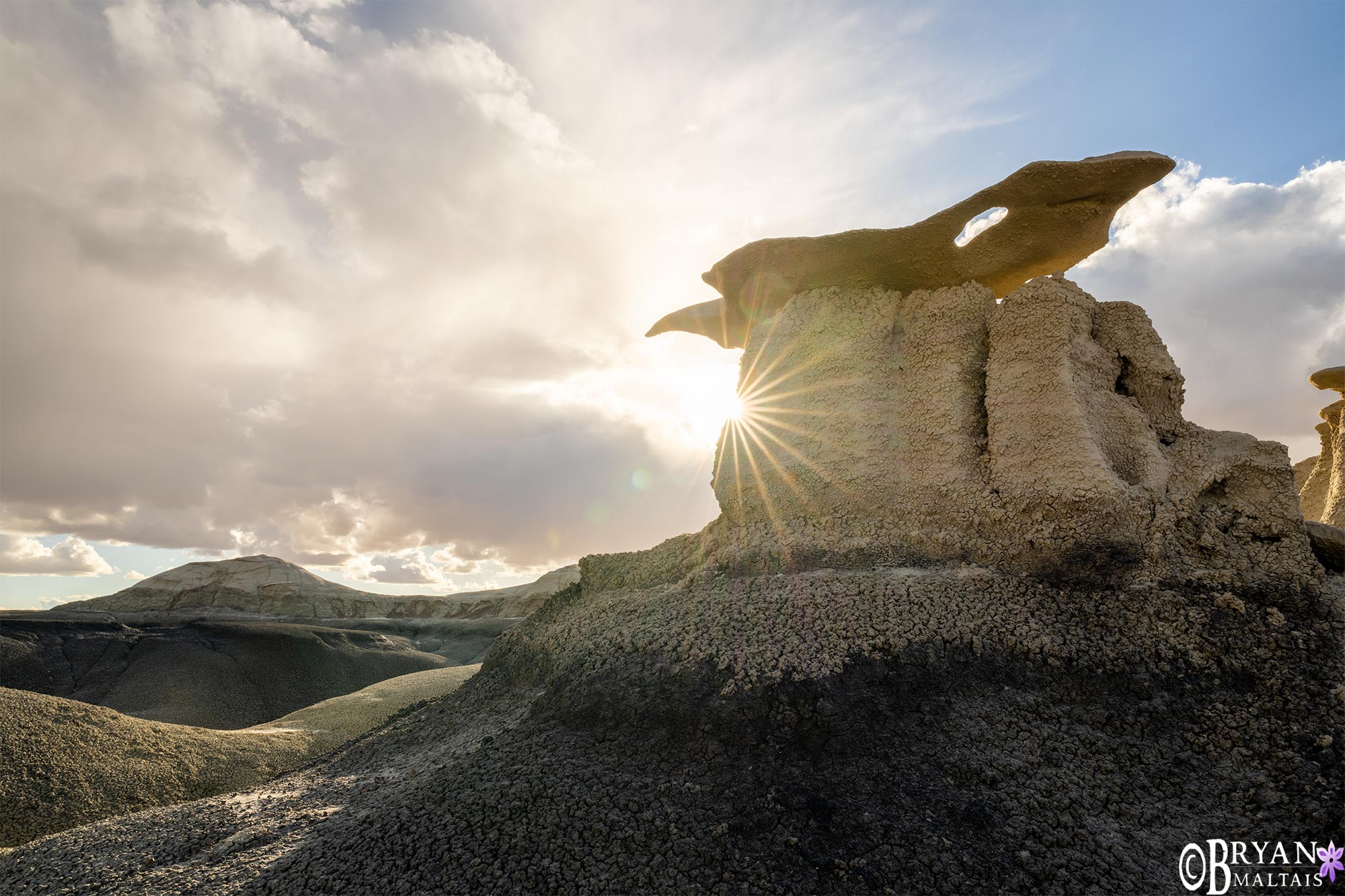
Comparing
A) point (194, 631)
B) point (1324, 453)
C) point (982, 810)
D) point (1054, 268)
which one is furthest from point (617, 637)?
point (194, 631)

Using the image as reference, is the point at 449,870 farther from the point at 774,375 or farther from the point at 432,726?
the point at 774,375

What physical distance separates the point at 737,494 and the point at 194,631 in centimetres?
2061

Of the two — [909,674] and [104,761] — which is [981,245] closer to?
[909,674]

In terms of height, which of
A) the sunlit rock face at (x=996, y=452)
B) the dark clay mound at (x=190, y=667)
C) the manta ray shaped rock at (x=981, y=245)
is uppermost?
the manta ray shaped rock at (x=981, y=245)

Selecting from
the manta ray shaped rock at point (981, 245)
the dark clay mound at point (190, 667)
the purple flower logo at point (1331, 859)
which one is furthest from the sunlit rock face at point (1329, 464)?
the dark clay mound at point (190, 667)

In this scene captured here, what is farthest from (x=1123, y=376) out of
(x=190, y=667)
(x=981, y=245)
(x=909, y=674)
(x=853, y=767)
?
(x=190, y=667)

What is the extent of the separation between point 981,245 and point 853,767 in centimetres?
452

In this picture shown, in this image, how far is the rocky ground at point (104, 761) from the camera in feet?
18.5

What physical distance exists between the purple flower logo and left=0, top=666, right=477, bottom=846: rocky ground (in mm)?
8620

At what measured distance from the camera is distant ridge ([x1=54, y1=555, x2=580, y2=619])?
99.8ft

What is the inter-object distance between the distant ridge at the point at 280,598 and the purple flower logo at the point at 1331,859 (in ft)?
93.2

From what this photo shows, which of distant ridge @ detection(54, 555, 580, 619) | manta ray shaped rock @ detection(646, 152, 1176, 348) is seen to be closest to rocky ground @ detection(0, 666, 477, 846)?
manta ray shaped rock @ detection(646, 152, 1176, 348)

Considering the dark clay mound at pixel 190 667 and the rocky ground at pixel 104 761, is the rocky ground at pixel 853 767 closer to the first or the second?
the rocky ground at pixel 104 761

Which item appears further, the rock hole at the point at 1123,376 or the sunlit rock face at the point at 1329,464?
the sunlit rock face at the point at 1329,464
